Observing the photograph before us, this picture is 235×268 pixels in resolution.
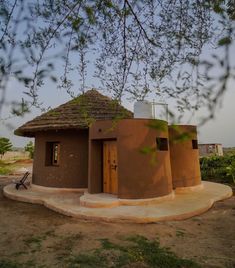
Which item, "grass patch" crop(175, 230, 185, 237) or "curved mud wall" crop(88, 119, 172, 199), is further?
"curved mud wall" crop(88, 119, 172, 199)

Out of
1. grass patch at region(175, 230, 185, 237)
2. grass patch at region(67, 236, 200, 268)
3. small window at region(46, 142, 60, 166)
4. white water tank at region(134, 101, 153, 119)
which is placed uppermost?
white water tank at region(134, 101, 153, 119)

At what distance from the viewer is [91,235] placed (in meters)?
6.62

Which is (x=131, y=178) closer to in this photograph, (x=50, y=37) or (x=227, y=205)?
(x=227, y=205)

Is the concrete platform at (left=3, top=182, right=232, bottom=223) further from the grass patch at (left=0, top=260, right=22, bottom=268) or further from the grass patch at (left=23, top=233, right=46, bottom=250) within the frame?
the grass patch at (left=0, top=260, right=22, bottom=268)

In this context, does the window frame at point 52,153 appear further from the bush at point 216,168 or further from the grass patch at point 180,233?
the bush at point 216,168

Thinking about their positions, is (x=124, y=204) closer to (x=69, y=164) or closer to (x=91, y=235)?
(x=91, y=235)

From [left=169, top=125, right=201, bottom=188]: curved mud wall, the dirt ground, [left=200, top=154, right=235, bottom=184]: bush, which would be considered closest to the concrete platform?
the dirt ground

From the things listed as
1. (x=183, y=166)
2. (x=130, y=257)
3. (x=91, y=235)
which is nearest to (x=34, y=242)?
(x=91, y=235)

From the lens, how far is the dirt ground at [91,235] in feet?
17.7

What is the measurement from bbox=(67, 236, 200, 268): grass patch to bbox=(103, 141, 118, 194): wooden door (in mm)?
4496

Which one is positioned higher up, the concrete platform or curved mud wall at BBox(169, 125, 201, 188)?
curved mud wall at BBox(169, 125, 201, 188)

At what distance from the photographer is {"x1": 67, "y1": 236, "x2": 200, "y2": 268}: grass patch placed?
5008mm

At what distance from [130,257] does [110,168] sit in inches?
217

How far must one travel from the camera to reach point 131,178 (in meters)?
9.35
